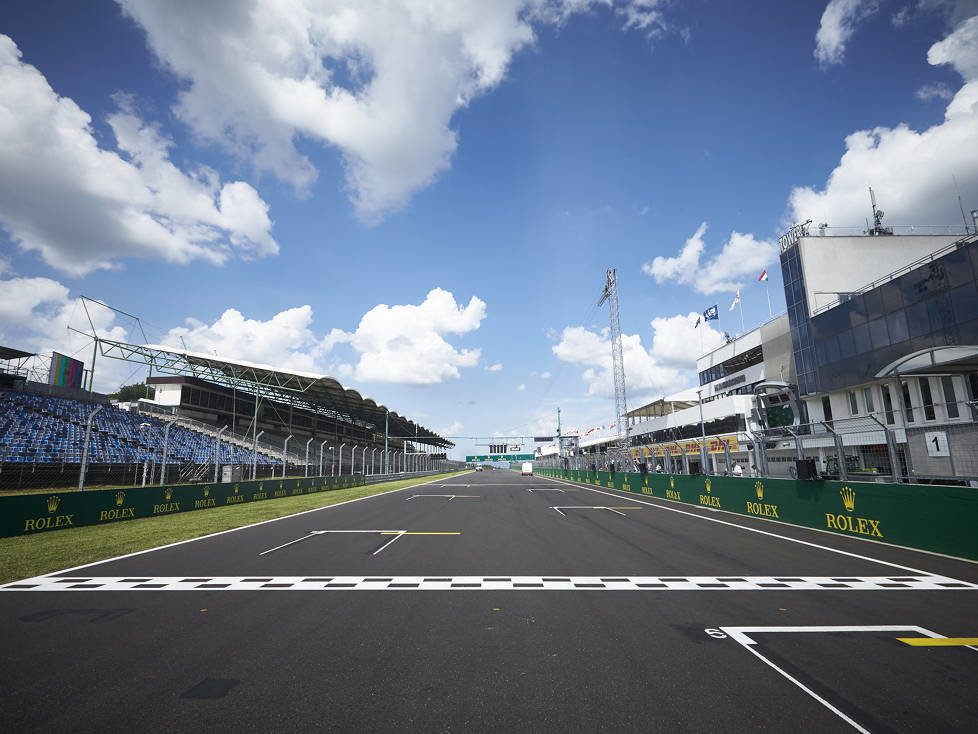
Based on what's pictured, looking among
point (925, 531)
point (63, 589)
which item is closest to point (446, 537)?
point (63, 589)

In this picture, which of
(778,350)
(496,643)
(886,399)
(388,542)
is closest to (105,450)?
(388,542)

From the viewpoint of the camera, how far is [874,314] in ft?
103

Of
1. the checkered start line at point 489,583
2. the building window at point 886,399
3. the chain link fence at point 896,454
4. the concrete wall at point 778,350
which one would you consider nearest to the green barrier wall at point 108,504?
the checkered start line at point 489,583

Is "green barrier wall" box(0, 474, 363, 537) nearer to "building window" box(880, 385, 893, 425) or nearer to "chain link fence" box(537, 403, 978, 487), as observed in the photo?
"chain link fence" box(537, 403, 978, 487)

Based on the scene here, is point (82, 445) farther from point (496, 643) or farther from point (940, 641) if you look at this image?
point (940, 641)

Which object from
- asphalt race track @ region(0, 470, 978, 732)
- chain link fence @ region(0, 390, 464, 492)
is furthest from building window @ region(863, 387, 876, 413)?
chain link fence @ region(0, 390, 464, 492)

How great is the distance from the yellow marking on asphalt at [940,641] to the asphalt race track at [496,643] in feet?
0.11

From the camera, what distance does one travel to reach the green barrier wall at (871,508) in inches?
334

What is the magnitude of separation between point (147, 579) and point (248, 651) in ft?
13.3

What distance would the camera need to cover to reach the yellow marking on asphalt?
4.47 meters

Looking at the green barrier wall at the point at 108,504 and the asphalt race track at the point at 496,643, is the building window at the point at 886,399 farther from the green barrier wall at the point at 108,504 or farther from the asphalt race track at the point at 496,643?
the green barrier wall at the point at 108,504

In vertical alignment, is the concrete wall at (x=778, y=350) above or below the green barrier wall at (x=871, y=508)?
above

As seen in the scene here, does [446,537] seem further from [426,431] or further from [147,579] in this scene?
[426,431]

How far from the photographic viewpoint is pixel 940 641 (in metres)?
4.56
